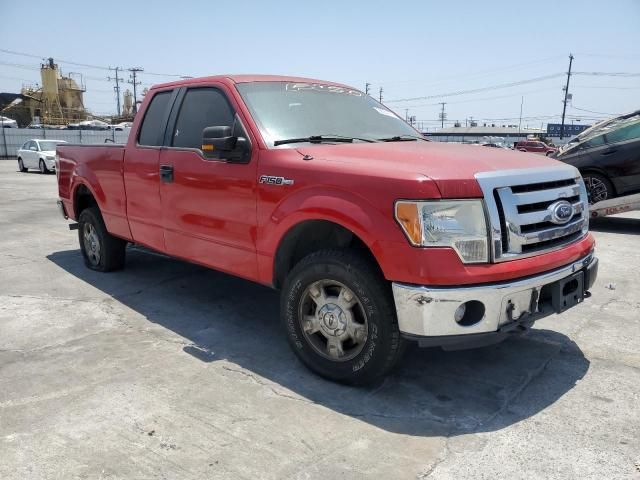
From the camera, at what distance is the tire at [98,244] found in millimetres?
5910

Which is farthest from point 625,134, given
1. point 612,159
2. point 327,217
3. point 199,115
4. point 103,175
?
point 103,175

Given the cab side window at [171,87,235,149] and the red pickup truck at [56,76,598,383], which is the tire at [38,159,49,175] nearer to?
the red pickup truck at [56,76,598,383]

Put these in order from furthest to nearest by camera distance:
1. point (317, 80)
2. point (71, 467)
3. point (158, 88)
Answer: point (158, 88)
point (317, 80)
point (71, 467)

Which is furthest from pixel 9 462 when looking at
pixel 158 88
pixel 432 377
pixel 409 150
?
pixel 158 88

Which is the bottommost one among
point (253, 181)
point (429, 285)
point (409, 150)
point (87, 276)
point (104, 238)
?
point (87, 276)

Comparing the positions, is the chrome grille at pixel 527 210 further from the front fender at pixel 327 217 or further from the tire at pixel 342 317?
the tire at pixel 342 317

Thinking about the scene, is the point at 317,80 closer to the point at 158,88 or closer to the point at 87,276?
the point at 158,88

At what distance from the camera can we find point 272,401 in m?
3.16

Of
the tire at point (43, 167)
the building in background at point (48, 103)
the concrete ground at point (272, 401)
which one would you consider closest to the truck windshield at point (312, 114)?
the concrete ground at point (272, 401)

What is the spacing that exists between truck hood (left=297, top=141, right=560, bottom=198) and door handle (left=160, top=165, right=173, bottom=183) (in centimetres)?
136

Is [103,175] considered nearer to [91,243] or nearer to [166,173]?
[91,243]

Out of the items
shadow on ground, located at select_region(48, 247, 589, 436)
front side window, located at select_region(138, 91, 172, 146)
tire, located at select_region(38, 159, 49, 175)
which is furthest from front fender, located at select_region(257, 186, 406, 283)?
tire, located at select_region(38, 159, 49, 175)

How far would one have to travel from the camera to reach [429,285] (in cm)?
282

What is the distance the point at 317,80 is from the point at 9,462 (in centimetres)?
360
